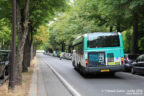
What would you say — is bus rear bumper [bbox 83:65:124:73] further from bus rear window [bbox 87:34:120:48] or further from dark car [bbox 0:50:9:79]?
dark car [bbox 0:50:9:79]

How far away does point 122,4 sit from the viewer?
1483 centimetres

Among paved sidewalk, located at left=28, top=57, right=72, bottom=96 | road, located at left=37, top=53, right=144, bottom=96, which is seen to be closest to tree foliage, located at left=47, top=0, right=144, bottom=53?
road, located at left=37, top=53, right=144, bottom=96

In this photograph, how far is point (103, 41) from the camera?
12.4 m

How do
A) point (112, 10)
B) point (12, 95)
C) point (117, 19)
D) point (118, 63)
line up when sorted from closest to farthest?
point (12, 95), point (118, 63), point (112, 10), point (117, 19)

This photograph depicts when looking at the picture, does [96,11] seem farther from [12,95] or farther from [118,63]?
[12,95]

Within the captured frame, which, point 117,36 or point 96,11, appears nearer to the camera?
point 117,36

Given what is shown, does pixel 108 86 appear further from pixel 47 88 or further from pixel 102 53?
pixel 102 53

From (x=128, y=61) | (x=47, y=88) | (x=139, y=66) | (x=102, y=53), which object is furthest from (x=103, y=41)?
(x=128, y=61)

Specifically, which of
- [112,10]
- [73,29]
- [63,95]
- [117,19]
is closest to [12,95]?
[63,95]

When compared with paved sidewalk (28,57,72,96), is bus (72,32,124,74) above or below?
above

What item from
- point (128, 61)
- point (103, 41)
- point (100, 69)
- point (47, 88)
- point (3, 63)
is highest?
point (103, 41)

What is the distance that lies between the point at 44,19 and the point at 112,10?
5366 millimetres

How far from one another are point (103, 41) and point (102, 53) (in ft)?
2.49

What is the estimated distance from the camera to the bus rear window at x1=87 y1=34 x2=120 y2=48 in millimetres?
12352
